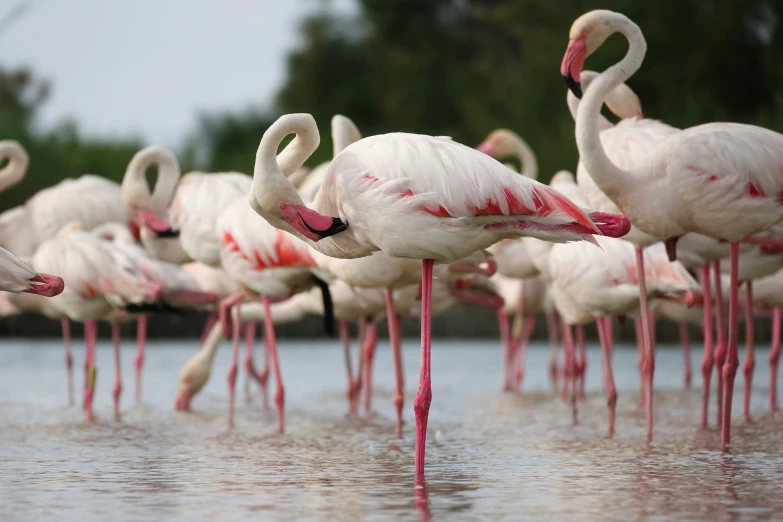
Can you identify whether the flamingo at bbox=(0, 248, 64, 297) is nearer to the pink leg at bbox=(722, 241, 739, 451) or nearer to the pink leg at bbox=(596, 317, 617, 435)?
the pink leg at bbox=(596, 317, 617, 435)

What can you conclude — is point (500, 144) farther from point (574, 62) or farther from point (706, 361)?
point (574, 62)

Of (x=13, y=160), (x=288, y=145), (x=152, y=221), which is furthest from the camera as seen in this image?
(x=13, y=160)

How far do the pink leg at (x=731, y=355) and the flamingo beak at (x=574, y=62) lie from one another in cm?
119

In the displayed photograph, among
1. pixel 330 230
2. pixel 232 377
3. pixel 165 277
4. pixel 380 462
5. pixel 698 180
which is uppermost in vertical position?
pixel 698 180

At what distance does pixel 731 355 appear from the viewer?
286 inches

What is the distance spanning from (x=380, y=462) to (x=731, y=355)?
6.69 feet

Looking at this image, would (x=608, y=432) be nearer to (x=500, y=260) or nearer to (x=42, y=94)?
(x=500, y=260)

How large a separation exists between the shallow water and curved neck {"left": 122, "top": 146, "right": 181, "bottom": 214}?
5.35ft

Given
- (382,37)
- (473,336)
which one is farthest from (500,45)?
(473,336)

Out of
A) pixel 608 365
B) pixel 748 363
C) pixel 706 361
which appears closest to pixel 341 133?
pixel 608 365

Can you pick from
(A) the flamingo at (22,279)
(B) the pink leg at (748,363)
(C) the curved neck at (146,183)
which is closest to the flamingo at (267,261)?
(A) the flamingo at (22,279)

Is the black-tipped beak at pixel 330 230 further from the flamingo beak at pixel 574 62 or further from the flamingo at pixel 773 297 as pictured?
the flamingo at pixel 773 297

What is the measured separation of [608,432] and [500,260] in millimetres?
3621

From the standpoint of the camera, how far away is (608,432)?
7.86 metres
